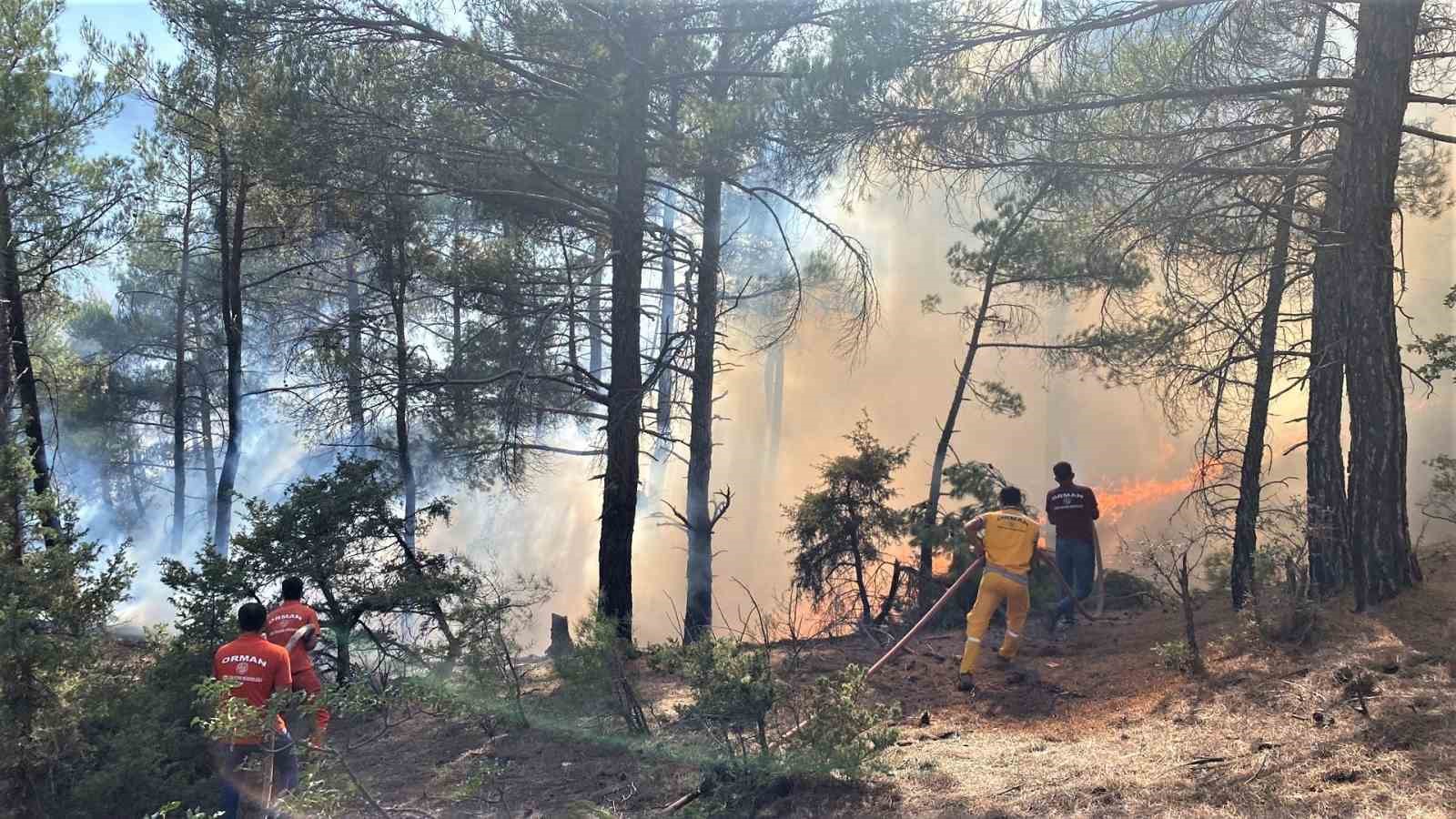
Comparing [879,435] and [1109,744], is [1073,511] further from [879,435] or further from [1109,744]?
[879,435]

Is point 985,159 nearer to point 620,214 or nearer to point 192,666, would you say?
point 620,214

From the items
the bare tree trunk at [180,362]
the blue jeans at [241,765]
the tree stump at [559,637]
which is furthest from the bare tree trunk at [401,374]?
the bare tree trunk at [180,362]

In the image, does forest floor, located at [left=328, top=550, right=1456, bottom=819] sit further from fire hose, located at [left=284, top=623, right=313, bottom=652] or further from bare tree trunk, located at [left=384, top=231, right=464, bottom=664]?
fire hose, located at [left=284, top=623, right=313, bottom=652]

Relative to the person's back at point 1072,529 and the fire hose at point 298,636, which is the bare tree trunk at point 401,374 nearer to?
the fire hose at point 298,636

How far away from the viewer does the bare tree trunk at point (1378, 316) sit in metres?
7.70

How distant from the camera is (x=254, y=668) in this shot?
6.29m

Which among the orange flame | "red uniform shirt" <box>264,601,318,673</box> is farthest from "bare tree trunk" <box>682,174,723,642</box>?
the orange flame

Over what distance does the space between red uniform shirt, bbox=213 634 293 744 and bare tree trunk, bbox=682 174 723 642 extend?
20.4ft

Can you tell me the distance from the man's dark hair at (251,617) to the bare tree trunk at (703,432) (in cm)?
606

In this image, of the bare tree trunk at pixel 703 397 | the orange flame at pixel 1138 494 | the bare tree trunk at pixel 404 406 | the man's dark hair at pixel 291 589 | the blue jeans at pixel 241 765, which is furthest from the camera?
the orange flame at pixel 1138 494

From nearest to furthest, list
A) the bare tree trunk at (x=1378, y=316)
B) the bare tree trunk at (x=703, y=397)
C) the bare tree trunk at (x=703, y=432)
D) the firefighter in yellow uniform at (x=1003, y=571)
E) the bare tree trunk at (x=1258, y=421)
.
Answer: the bare tree trunk at (x=1378, y=316) → the firefighter in yellow uniform at (x=1003, y=571) → the bare tree trunk at (x=1258, y=421) → the bare tree trunk at (x=703, y=397) → the bare tree trunk at (x=703, y=432)

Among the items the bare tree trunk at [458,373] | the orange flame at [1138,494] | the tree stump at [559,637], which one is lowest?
the tree stump at [559,637]

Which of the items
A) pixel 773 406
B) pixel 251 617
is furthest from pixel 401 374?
pixel 773 406

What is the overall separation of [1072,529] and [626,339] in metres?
5.08
